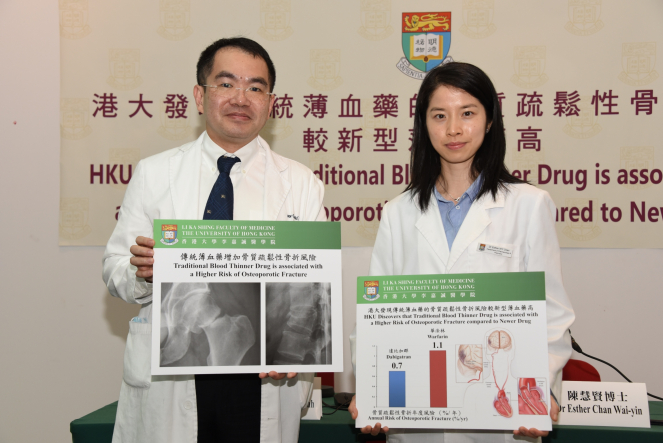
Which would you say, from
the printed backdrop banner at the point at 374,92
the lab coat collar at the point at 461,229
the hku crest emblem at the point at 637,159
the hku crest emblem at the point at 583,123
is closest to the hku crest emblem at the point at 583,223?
the printed backdrop banner at the point at 374,92

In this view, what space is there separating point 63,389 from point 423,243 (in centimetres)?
278

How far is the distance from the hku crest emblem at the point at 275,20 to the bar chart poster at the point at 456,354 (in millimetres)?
2213

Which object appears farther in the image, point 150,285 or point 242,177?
point 242,177

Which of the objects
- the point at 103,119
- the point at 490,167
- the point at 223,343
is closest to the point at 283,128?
the point at 103,119

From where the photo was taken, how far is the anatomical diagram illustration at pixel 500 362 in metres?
→ 1.54

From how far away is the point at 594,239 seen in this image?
3.17 metres

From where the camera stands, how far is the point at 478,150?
193 cm

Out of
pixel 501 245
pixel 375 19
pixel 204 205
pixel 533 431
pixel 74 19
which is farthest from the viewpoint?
pixel 74 19

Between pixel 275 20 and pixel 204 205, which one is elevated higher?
pixel 275 20

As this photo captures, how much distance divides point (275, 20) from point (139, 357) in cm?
230

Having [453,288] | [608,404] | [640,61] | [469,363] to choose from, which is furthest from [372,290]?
[640,61]

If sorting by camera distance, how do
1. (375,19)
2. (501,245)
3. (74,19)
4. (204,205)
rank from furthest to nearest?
1. (74,19)
2. (375,19)
3. (204,205)
4. (501,245)

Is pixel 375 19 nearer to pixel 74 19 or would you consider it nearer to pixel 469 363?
pixel 74 19

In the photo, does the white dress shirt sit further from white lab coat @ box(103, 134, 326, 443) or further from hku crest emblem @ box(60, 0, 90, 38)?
hku crest emblem @ box(60, 0, 90, 38)
